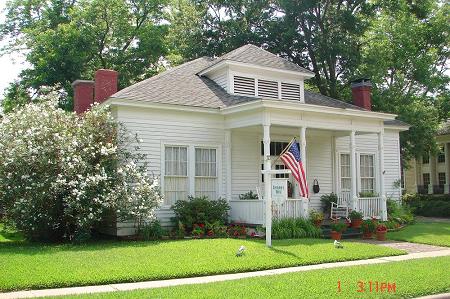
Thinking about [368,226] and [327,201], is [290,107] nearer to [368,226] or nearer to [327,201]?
[368,226]

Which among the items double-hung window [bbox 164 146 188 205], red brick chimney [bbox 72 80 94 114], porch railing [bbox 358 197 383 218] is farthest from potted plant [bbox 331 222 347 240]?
red brick chimney [bbox 72 80 94 114]

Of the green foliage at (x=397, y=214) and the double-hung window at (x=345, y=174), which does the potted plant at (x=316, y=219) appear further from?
the double-hung window at (x=345, y=174)

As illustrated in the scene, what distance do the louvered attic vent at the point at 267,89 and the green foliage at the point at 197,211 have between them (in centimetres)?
541

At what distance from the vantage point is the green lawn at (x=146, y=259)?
9.59m

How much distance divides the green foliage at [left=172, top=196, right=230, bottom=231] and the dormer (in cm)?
504

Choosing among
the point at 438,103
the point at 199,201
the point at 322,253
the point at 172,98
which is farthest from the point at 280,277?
the point at 438,103

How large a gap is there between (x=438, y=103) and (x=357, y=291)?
110 feet

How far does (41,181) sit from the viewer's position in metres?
14.4

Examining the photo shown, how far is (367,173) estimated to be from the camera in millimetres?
23594

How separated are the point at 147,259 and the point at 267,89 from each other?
11187 millimetres

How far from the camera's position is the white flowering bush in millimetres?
14406

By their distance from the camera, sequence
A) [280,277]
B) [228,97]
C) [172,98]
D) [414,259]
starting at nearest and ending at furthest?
[280,277]
[414,259]
[172,98]
[228,97]

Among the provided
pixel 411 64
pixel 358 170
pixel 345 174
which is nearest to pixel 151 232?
pixel 345 174

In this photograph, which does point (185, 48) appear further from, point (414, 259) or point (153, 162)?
point (414, 259)
